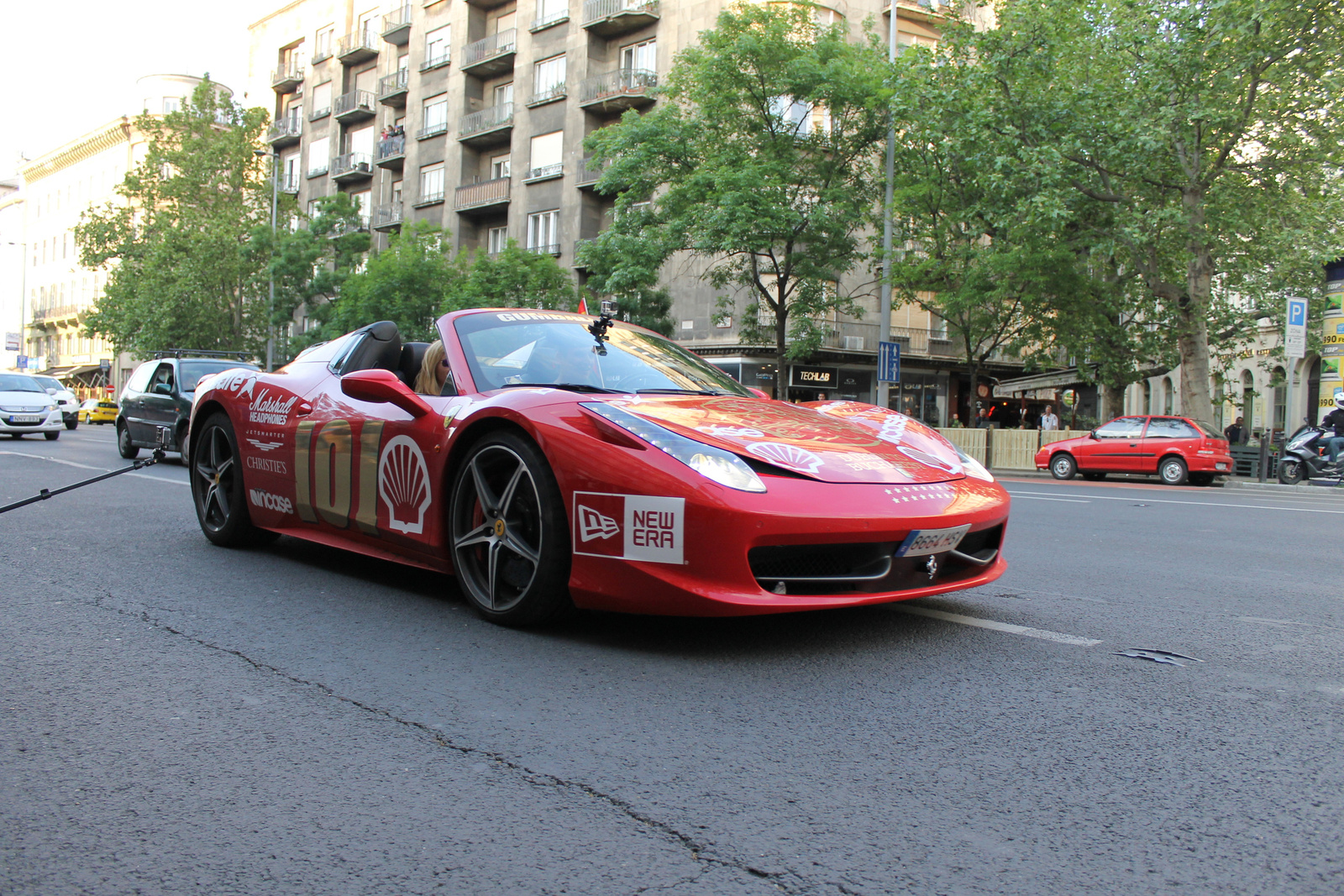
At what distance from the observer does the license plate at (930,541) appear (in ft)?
12.2

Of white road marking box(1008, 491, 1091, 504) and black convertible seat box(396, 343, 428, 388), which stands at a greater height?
black convertible seat box(396, 343, 428, 388)

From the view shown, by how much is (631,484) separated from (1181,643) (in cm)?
215

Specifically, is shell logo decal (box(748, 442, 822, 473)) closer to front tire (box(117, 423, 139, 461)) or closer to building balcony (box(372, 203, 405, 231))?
front tire (box(117, 423, 139, 461))

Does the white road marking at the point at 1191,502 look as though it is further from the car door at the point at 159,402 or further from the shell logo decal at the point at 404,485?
the car door at the point at 159,402

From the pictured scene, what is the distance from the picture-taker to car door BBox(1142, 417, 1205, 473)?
21.2 m

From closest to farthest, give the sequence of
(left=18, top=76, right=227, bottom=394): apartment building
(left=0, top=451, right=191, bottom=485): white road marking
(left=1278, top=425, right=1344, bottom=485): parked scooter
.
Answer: (left=0, top=451, right=191, bottom=485): white road marking → (left=1278, top=425, right=1344, bottom=485): parked scooter → (left=18, top=76, right=227, bottom=394): apartment building

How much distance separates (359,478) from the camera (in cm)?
490

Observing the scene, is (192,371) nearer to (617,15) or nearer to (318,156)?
(617,15)

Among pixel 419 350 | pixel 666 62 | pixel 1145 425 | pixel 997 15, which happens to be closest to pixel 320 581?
pixel 419 350

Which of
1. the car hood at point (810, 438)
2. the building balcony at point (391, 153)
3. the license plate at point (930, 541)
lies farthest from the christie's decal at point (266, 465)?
the building balcony at point (391, 153)

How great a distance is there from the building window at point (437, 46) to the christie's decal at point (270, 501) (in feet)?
134

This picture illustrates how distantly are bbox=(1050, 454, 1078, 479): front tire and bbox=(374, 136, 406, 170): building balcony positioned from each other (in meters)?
31.5

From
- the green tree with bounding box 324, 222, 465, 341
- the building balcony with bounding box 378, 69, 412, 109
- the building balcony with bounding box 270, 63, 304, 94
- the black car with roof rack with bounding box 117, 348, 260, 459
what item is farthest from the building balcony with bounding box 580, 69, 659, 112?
the building balcony with bounding box 270, 63, 304, 94

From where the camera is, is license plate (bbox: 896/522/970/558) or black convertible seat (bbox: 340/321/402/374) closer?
license plate (bbox: 896/522/970/558)
